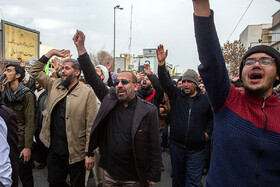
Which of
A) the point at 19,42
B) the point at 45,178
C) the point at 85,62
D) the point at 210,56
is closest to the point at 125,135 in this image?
the point at 85,62

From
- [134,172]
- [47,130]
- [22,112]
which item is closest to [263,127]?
[134,172]

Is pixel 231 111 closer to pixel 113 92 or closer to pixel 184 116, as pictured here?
pixel 113 92

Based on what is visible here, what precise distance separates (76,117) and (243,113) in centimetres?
227

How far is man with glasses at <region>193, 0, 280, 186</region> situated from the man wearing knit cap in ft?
5.56

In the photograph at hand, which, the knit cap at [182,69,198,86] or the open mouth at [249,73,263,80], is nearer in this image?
the open mouth at [249,73,263,80]

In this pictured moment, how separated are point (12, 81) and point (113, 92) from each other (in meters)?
1.85

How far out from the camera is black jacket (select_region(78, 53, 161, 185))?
8.12 ft

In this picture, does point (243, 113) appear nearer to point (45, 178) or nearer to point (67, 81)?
point (67, 81)

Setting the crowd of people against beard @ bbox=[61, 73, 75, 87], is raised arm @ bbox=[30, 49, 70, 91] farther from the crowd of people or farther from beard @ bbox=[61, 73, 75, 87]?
beard @ bbox=[61, 73, 75, 87]

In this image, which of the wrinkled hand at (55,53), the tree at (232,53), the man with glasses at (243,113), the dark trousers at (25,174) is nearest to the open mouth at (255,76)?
the man with glasses at (243,113)

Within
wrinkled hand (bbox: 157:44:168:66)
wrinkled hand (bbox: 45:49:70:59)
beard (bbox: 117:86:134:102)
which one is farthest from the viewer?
wrinkled hand (bbox: 45:49:70:59)


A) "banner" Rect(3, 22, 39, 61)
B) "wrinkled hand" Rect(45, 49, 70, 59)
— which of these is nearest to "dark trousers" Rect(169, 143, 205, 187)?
"wrinkled hand" Rect(45, 49, 70, 59)

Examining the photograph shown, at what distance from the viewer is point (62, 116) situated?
119 inches

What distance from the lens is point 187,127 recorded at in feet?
10.8
